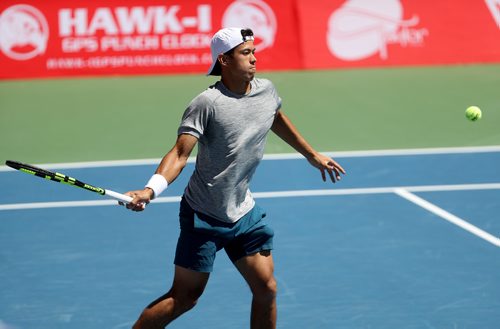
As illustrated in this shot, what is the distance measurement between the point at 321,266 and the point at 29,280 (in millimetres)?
2595

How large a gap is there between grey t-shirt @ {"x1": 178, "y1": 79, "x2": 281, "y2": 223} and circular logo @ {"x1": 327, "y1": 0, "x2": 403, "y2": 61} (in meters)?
10.5

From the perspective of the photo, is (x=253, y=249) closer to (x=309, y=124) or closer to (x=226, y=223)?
(x=226, y=223)

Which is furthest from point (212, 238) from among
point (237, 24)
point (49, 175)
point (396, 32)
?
point (396, 32)

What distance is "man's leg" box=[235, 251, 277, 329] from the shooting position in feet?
21.0

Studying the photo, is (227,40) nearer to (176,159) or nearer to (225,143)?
(225,143)

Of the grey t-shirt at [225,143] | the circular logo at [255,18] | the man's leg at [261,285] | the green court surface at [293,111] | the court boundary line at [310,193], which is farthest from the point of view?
the circular logo at [255,18]

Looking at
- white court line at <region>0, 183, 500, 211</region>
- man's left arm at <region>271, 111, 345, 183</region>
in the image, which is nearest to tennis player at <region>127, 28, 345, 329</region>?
man's left arm at <region>271, 111, 345, 183</region>

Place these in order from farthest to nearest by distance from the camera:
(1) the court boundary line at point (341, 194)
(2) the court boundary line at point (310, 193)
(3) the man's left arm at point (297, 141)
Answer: (2) the court boundary line at point (310, 193), (1) the court boundary line at point (341, 194), (3) the man's left arm at point (297, 141)

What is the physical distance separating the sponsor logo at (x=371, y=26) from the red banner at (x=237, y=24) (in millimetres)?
17

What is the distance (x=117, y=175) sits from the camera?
39.6 ft

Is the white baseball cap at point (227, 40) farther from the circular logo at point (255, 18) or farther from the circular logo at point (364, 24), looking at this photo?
the circular logo at point (364, 24)

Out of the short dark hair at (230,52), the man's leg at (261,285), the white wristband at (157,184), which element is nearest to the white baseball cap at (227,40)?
the short dark hair at (230,52)

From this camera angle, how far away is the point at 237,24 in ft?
54.6

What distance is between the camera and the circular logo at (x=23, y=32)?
54.1ft
